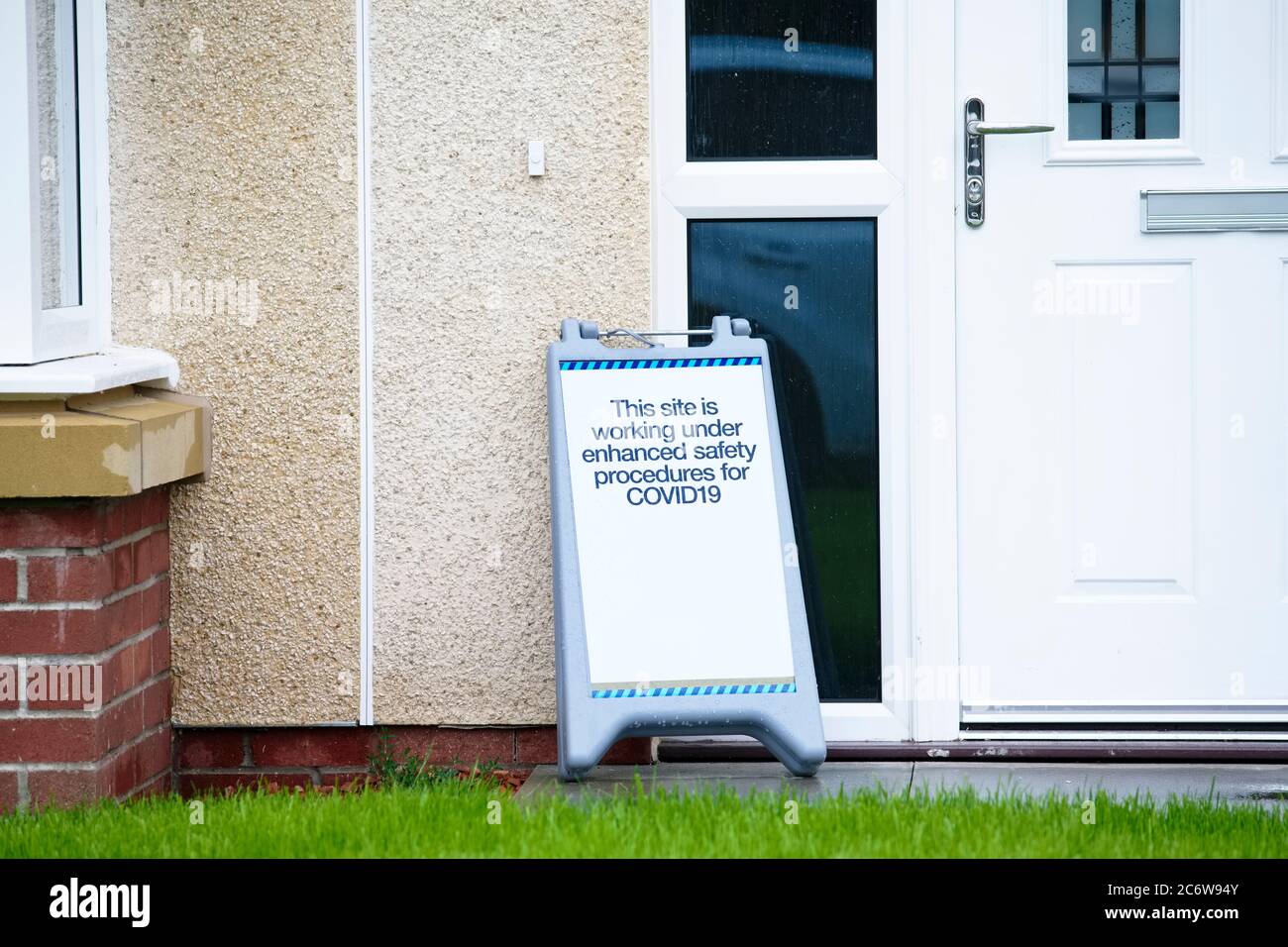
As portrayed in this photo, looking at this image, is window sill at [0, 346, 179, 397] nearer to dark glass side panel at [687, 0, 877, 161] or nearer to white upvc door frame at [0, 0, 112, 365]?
white upvc door frame at [0, 0, 112, 365]

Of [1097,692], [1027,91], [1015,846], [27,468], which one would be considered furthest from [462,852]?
[1027,91]

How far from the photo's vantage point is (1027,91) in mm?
4414

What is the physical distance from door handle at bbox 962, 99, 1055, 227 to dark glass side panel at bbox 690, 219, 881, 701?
25cm

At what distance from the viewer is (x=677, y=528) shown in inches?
164

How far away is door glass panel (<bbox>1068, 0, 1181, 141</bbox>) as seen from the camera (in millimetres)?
4438

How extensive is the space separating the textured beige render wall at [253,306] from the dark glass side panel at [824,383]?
0.95 meters

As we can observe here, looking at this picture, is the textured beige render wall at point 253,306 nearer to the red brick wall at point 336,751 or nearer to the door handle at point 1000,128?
the red brick wall at point 336,751

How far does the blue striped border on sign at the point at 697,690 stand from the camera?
4.09m

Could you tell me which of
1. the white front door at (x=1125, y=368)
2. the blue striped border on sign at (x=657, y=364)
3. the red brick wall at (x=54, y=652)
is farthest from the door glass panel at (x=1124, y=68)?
the red brick wall at (x=54, y=652)

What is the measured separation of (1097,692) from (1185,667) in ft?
0.75

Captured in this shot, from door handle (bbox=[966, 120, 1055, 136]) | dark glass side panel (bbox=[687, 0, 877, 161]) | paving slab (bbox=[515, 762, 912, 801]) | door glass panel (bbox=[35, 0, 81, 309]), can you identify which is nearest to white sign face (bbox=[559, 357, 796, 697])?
paving slab (bbox=[515, 762, 912, 801])

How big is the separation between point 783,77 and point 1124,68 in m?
0.87

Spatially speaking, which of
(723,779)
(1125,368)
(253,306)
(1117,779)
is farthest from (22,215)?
(1117,779)

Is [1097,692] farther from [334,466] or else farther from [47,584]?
[47,584]
